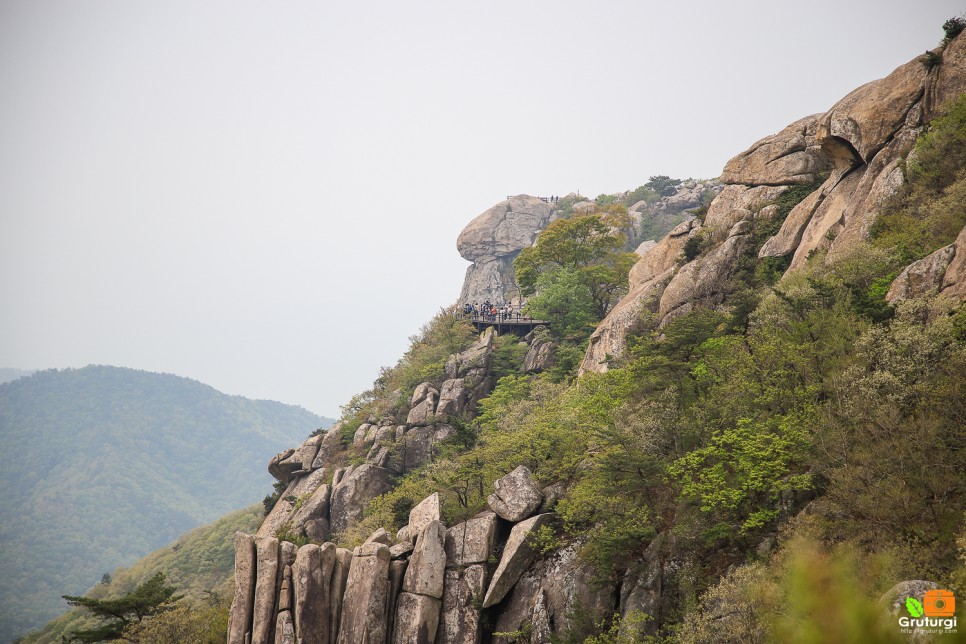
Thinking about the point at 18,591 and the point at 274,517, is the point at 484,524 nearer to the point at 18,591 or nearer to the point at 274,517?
the point at 274,517

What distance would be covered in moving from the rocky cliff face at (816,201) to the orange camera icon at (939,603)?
12466mm

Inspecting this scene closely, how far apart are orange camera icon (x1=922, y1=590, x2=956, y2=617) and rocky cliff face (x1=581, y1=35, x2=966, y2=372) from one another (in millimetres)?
12466

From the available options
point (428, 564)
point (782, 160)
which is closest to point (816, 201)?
point (782, 160)

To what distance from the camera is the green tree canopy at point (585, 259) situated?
180 ft

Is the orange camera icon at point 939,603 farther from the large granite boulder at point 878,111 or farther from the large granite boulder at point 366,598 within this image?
the large granite boulder at point 878,111

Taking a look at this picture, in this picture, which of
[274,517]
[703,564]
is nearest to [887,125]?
[703,564]

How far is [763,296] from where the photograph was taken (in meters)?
28.6

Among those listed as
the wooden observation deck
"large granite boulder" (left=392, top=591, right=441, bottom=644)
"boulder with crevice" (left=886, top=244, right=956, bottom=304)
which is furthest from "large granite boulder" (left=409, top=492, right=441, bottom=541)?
the wooden observation deck

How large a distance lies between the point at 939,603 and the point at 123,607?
3663cm

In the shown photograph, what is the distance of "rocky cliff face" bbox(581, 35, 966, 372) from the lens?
2908 cm

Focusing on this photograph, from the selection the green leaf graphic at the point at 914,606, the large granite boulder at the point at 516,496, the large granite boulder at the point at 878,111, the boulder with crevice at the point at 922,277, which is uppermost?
the large granite boulder at the point at 878,111

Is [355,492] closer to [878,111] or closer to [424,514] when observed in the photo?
[424,514]

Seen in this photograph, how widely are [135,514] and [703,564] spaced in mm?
213652

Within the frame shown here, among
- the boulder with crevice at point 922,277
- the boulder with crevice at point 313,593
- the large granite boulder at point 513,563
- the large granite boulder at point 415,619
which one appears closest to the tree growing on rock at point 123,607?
the boulder with crevice at point 313,593
